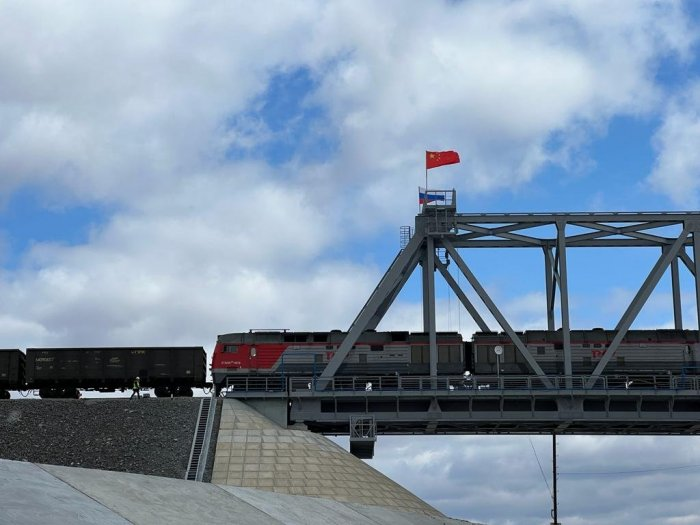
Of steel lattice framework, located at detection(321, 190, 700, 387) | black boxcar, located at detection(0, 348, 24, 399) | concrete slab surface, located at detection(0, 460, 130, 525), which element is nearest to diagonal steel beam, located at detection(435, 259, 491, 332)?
steel lattice framework, located at detection(321, 190, 700, 387)

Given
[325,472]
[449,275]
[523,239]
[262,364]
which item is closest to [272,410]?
[262,364]

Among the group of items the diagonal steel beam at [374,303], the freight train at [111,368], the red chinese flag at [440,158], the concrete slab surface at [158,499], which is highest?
the red chinese flag at [440,158]

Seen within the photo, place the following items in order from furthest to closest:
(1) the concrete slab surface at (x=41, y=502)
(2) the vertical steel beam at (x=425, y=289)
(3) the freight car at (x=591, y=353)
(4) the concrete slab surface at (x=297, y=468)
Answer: (2) the vertical steel beam at (x=425, y=289), (3) the freight car at (x=591, y=353), (4) the concrete slab surface at (x=297, y=468), (1) the concrete slab surface at (x=41, y=502)

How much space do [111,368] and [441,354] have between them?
2345cm

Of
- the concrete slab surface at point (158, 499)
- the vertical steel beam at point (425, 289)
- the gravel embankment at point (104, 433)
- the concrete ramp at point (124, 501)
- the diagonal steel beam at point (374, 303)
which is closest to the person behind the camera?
the concrete ramp at point (124, 501)

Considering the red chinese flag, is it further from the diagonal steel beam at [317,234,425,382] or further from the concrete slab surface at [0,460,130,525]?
the concrete slab surface at [0,460,130,525]

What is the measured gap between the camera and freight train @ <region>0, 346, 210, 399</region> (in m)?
71.5

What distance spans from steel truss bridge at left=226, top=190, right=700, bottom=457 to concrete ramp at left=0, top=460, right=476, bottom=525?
863 inches

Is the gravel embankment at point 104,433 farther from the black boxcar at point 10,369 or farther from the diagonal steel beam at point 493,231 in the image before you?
the diagonal steel beam at point 493,231

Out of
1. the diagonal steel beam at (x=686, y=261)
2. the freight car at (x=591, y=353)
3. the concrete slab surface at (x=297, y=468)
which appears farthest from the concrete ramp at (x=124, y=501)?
the diagonal steel beam at (x=686, y=261)

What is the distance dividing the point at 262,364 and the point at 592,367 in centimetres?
2290

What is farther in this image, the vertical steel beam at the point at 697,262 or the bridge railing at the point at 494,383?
the vertical steel beam at the point at 697,262

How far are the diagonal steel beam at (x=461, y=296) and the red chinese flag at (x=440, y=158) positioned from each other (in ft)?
25.2

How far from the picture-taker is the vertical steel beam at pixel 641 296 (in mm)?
67688
